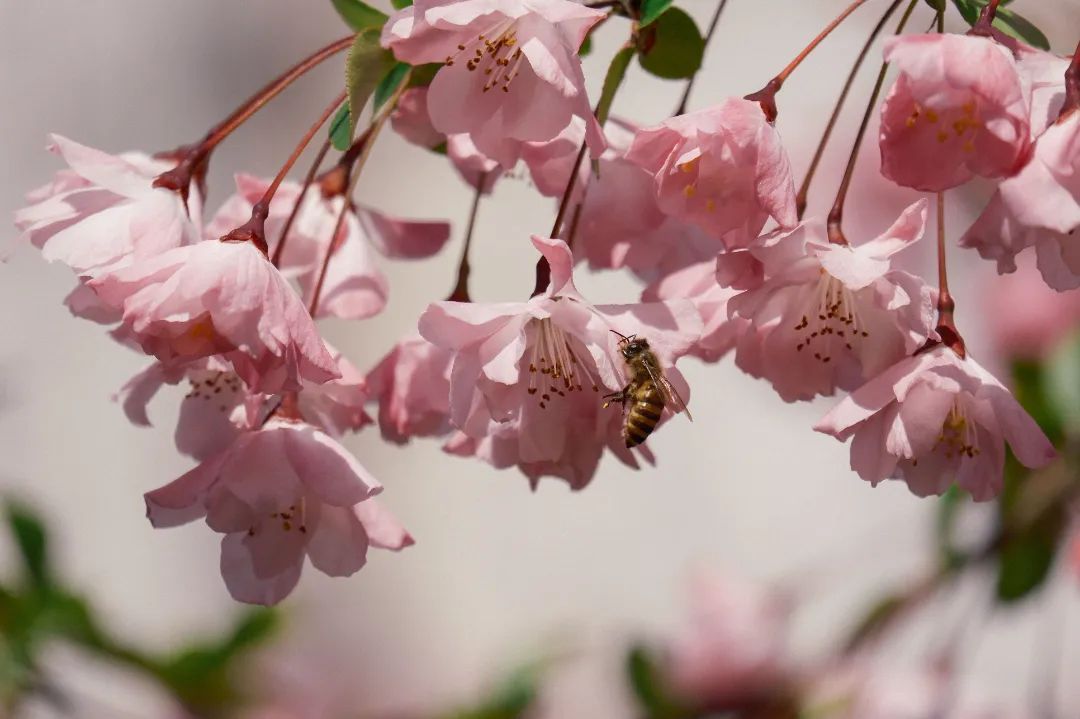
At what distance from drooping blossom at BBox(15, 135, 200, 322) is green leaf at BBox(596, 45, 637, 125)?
218mm

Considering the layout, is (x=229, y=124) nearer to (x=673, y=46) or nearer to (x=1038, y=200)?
(x=673, y=46)

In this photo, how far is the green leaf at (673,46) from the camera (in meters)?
0.66

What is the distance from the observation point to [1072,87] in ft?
1.63

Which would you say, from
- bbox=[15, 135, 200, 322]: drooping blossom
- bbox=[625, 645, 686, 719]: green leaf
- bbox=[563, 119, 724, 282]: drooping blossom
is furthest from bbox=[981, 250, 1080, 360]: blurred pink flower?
bbox=[15, 135, 200, 322]: drooping blossom

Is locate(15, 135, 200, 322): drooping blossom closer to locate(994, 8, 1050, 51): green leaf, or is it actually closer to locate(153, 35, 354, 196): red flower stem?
locate(153, 35, 354, 196): red flower stem

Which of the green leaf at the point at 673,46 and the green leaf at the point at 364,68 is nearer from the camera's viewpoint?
the green leaf at the point at 364,68

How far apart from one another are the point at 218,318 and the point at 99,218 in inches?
→ 4.6

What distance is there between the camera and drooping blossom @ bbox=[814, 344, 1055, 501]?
0.55 meters

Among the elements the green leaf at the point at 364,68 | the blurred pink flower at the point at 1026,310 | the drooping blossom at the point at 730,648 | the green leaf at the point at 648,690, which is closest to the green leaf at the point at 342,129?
the green leaf at the point at 364,68

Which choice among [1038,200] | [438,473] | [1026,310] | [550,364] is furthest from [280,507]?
[438,473]

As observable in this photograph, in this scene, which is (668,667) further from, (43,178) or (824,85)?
(43,178)

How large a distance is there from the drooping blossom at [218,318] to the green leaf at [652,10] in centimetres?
23

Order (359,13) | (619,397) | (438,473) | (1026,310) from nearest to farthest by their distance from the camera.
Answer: (619,397) < (359,13) < (1026,310) < (438,473)

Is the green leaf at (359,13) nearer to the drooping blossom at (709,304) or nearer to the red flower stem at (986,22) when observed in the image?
the drooping blossom at (709,304)
